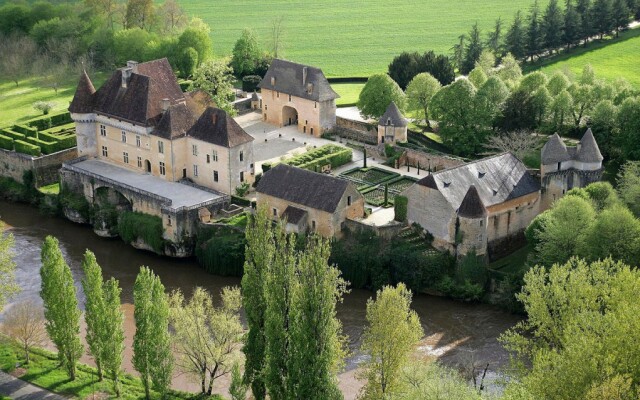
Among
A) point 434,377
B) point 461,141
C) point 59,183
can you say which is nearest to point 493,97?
point 461,141

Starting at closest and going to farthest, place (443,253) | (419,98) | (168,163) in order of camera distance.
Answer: (443,253) → (168,163) → (419,98)

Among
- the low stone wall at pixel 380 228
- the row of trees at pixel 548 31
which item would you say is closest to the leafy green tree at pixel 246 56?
the row of trees at pixel 548 31

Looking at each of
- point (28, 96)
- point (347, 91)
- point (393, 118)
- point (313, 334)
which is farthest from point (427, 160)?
point (28, 96)

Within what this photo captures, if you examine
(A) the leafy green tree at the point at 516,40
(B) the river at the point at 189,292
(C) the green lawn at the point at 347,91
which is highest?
(A) the leafy green tree at the point at 516,40

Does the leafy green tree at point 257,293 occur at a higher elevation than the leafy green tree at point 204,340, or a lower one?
higher

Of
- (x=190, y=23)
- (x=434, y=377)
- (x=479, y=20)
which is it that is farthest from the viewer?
(x=479, y=20)

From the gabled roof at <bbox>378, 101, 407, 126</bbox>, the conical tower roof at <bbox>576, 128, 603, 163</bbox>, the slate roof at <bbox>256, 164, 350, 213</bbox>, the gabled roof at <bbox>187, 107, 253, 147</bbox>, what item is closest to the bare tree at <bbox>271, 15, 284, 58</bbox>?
the gabled roof at <bbox>378, 101, 407, 126</bbox>

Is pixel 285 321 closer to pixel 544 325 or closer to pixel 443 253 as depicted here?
pixel 544 325

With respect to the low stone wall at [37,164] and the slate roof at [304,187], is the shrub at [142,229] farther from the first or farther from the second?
the low stone wall at [37,164]
